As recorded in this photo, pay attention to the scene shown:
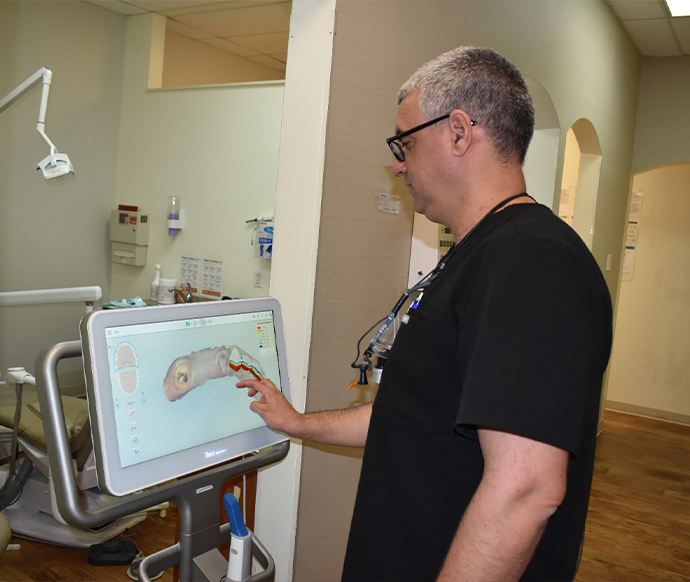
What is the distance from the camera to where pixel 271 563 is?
1124mm

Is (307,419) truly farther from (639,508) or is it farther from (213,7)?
(213,7)

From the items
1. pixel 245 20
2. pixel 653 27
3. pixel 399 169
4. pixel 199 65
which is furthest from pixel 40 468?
pixel 653 27

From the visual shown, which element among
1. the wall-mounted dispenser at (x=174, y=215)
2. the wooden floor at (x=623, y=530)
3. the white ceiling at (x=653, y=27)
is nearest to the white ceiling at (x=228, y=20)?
the wall-mounted dispenser at (x=174, y=215)

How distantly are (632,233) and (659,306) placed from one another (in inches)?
27.2

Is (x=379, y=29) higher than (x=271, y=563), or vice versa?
(x=379, y=29)

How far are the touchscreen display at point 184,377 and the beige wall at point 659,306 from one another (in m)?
5.22

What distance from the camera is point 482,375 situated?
79 cm

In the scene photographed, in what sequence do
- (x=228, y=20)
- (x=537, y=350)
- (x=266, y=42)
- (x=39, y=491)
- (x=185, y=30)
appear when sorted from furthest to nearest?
(x=266, y=42) < (x=185, y=30) < (x=228, y=20) < (x=39, y=491) < (x=537, y=350)

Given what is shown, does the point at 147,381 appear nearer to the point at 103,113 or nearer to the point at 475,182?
the point at 475,182

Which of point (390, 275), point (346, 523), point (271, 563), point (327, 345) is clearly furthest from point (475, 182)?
point (346, 523)

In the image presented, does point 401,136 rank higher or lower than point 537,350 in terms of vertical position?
higher

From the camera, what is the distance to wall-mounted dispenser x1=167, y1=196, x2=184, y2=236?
427 centimetres

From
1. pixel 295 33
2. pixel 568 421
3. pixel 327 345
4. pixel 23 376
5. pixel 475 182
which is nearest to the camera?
pixel 568 421

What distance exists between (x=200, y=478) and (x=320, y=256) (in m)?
1.04
